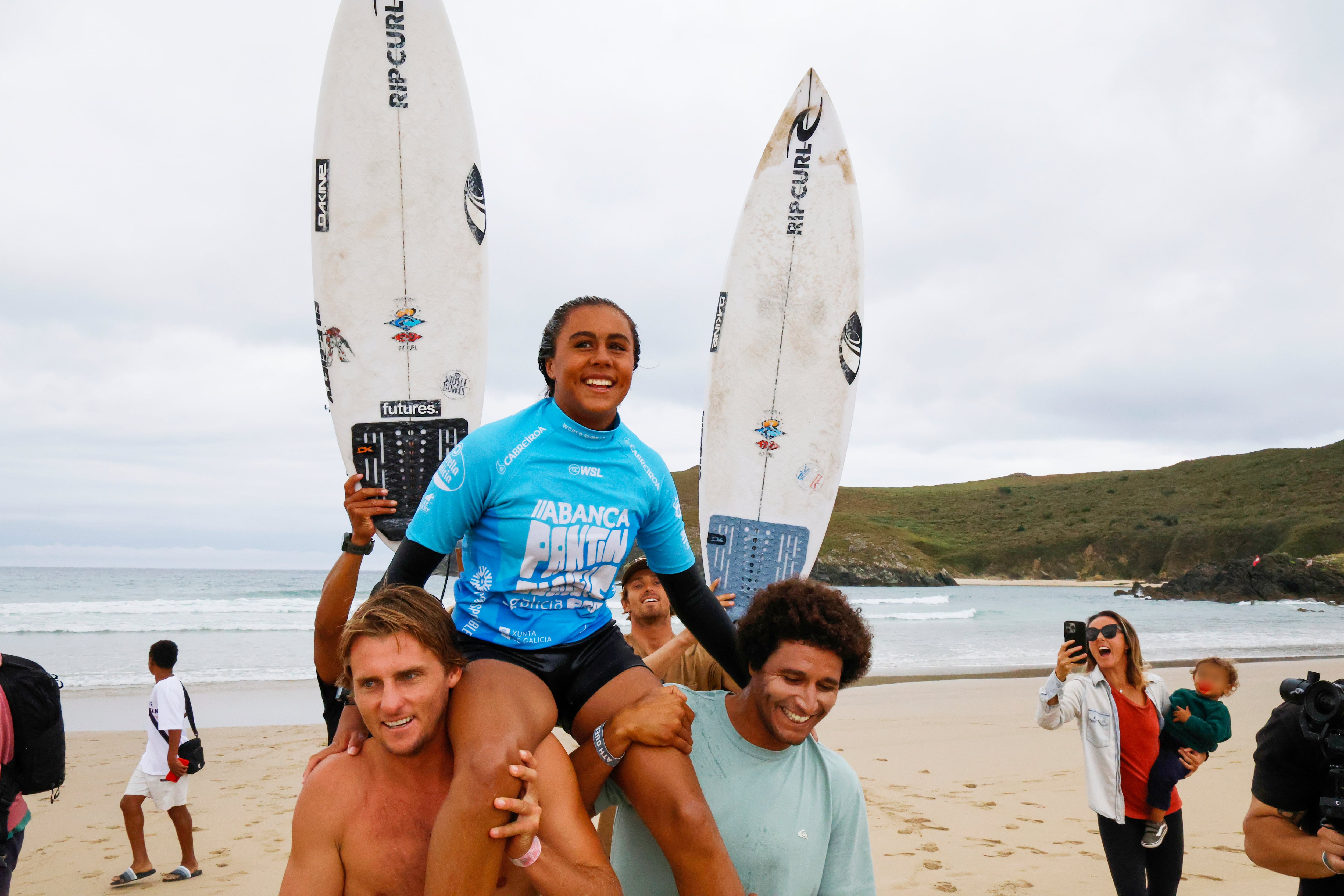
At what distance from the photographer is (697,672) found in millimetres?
3340

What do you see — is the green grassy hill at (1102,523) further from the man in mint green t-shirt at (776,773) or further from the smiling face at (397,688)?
the smiling face at (397,688)

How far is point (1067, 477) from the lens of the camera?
8188cm

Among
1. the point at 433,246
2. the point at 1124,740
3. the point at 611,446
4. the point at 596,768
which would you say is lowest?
the point at 1124,740

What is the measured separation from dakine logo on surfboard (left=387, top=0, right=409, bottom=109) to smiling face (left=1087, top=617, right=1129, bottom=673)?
13.1 feet

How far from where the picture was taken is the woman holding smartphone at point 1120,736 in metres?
3.47

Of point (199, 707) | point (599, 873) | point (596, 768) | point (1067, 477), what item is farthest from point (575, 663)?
point (1067, 477)

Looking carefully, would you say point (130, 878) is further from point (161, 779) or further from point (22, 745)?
point (22, 745)

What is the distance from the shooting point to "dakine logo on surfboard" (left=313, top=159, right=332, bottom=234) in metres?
3.48

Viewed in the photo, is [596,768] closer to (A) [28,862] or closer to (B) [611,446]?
(B) [611,446]

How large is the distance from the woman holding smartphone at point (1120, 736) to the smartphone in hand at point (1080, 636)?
0.02 meters

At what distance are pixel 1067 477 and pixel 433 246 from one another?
88.5m

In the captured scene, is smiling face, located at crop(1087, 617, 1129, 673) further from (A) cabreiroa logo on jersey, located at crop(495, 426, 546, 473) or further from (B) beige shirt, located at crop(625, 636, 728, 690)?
(A) cabreiroa logo on jersey, located at crop(495, 426, 546, 473)

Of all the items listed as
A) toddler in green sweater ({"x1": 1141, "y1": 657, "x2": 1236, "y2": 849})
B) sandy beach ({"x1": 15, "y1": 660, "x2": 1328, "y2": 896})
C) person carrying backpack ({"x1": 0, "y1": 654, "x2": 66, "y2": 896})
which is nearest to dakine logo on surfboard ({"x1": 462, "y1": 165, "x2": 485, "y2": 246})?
person carrying backpack ({"x1": 0, "y1": 654, "x2": 66, "y2": 896})

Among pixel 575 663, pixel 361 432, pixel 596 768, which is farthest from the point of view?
pixel 361 432
